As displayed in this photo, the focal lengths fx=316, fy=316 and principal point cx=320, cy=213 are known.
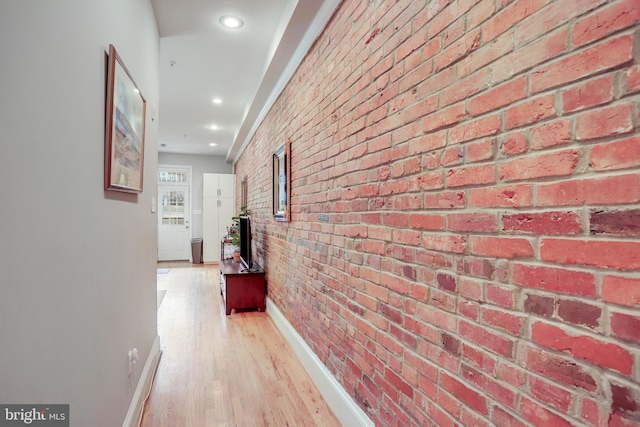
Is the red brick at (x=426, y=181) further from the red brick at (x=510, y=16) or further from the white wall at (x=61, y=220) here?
the white wall at (x=61, y=220)

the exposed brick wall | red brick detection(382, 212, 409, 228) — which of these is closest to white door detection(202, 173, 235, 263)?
the exposed brick wall

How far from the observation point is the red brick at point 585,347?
0.63 metres

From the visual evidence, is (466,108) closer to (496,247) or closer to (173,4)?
(496,247)

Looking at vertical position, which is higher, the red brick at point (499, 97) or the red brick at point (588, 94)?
the red brick at point (499, 97)

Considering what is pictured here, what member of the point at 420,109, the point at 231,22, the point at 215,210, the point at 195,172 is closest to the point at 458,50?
the point at 420,109

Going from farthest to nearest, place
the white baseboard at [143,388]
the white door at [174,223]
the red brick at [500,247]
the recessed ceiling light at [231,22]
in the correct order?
the white door at [174,223] < the recessed ceiling light at [231,22] < the white baseboard at [143,388] < the red brick at [500,247]

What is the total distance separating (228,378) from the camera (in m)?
2.32

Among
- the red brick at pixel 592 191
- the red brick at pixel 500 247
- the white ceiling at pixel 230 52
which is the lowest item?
the red brick at pixel 500 247

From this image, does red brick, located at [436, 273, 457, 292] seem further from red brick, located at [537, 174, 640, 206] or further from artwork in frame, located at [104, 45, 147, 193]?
artwork in frame, located at [104, 45, 147, 193]

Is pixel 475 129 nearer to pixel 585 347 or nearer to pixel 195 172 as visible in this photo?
pixel 585 347

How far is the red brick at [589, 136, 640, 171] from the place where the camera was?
2.05ft

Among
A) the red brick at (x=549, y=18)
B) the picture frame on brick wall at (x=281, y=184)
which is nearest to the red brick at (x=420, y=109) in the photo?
the red brick at (x=549, y=18)

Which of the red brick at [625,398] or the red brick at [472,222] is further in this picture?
the red brick at [472,222]

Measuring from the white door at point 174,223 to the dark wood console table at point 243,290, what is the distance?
16.1 ft
